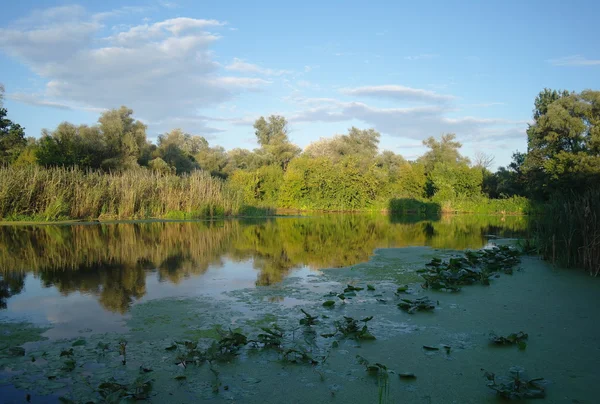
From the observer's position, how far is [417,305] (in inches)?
196

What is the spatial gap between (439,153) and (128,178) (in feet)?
108

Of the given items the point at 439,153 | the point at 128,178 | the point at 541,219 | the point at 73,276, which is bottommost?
the point at 73,276

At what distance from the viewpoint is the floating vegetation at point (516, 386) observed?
2803mm

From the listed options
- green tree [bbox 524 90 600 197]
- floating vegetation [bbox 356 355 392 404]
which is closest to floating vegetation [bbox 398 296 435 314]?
floating vegetation [bbox 356 355 392 404]

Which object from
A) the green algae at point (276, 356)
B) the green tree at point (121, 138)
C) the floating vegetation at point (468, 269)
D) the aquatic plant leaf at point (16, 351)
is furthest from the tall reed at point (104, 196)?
the floating vegetation at point (468, 269)

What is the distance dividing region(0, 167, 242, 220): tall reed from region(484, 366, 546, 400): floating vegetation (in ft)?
57.9

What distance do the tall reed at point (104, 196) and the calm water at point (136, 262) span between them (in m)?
1.97

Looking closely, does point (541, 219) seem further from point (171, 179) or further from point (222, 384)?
point (171, 179)

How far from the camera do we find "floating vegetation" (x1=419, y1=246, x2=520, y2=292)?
634 centimetres

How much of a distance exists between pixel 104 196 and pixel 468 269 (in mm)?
16316

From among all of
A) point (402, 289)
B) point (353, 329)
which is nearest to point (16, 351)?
point (353, 329)

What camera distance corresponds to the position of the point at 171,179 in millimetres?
21703

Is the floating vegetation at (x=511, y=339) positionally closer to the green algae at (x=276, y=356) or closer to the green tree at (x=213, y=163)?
the green algae at (x=276, y=356)

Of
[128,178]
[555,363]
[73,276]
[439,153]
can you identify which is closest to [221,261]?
[73,276]
